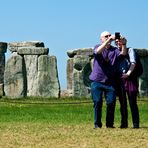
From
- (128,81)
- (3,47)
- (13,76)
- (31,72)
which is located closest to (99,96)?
(128,81)

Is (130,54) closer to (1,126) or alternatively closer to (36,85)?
(1,126)

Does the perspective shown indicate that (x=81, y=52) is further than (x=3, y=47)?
No

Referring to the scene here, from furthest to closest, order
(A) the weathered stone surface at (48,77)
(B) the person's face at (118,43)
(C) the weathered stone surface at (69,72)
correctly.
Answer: (C) the weathered stone surface at (69,72), (A) the weathered stone surface at (48,77), (B) the person's face at (118,43)

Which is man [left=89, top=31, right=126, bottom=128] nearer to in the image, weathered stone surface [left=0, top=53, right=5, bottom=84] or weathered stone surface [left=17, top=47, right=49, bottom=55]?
weathered stone surface [left=17, top=47, right=49, bottom=55]

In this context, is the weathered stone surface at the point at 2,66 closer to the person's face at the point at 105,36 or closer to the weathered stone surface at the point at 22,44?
the weathered stone surface at the point at 22,44

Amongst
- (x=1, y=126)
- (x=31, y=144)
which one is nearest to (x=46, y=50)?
(x=1, y=126)

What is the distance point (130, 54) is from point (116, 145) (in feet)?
10.4

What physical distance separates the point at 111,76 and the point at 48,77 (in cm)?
1850

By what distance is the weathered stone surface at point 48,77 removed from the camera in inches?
1211

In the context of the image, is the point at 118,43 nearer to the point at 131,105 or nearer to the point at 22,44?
the point at 131,105

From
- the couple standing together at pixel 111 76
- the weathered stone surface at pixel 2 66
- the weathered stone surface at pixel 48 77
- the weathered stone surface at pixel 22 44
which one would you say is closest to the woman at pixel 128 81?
the couple standing together at pixel 111 76

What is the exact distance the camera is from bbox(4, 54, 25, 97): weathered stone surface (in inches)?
1217

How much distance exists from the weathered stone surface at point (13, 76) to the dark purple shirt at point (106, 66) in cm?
1856

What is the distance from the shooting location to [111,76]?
12508 millimetres
